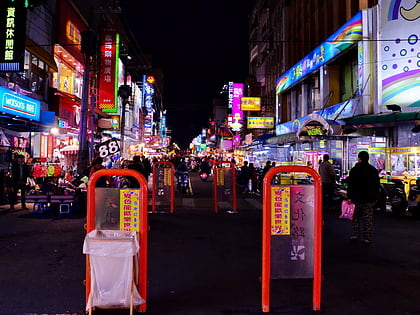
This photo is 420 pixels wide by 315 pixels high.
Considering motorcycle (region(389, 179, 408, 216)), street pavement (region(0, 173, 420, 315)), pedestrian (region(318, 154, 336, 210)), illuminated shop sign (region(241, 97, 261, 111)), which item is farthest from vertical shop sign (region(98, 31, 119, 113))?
motorcycle (region(389, 179, 408, 216))

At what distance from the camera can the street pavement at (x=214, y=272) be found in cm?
508

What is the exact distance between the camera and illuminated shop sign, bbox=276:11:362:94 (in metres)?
19.6

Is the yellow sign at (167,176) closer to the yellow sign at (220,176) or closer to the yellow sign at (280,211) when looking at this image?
the yellow sign at (220,176)

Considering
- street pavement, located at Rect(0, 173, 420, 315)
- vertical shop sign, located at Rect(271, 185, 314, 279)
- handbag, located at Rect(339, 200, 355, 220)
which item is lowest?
street pavement, located at Rect(0, 173, 420, 315)

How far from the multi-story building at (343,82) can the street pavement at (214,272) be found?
279 inches

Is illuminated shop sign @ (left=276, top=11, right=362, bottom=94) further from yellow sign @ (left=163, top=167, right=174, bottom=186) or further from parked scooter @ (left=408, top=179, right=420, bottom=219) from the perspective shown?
yellow sign @ (left=163, top=167, right=174, bottom=186)

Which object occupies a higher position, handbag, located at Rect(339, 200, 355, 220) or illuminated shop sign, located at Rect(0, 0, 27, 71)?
illuminated shop sign, located at Rect(0, 0, 27, 71)

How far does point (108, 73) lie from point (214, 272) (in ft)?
89.3

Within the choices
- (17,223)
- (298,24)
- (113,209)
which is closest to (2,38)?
(17,223)

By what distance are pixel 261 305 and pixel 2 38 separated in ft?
50.6

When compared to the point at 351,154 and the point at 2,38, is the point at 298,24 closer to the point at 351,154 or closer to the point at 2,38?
the point at 351,154

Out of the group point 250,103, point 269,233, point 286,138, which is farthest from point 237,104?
point 269,233

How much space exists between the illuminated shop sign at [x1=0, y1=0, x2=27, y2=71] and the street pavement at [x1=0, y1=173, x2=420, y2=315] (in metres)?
7.55

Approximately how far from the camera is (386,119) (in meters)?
15.2
